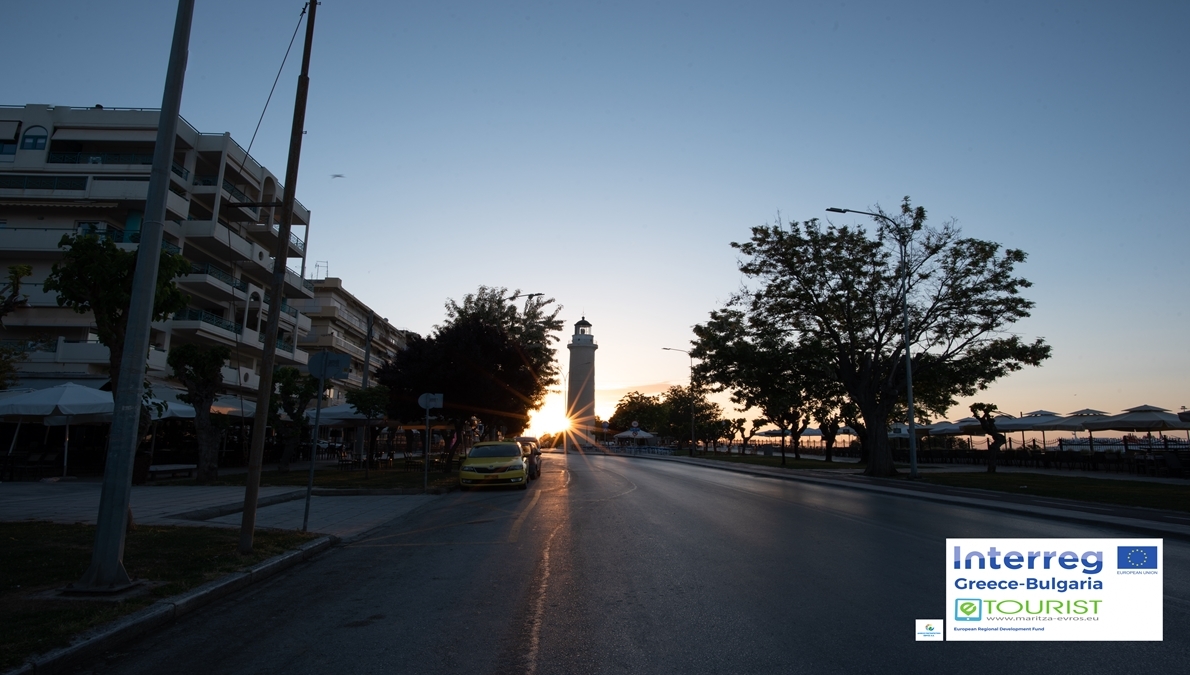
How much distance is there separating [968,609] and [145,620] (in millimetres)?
6654

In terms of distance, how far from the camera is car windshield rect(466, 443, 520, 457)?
845 inches

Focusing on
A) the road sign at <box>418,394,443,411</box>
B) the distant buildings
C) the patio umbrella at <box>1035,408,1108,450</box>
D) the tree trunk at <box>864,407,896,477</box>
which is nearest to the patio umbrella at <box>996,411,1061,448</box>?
the patio umbrella at <box>1035,408,1108,450</box>

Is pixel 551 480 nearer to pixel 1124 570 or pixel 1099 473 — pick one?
pixel 1124 570

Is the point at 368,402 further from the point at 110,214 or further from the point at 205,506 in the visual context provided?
the point at 110,214

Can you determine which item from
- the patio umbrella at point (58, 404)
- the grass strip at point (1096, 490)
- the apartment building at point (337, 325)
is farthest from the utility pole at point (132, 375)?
the apartment building at point (337, 325)

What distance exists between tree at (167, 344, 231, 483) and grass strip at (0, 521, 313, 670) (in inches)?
397

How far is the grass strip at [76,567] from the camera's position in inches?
201

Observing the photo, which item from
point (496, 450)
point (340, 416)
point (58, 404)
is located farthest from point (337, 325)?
point (496, 450)

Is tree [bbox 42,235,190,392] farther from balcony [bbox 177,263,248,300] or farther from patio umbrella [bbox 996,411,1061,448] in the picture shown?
patio umbrella [bbox 996,411,1061,448]

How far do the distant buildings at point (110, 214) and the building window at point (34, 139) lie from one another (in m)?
0.05

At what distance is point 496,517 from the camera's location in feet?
44.6

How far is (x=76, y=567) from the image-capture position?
7.30 metres

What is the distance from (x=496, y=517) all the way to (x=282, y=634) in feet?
26.9

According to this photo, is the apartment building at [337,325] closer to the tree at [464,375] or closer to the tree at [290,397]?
the tree at [464,375]
